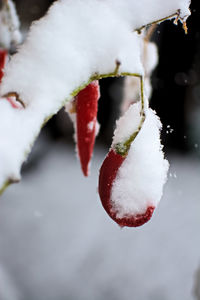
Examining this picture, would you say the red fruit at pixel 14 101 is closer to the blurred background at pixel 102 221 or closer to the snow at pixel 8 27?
the snow at pixel 8 27

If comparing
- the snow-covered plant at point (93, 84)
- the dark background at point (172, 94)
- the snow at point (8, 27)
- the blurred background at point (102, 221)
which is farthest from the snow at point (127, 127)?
the dark background at point (172, 94)

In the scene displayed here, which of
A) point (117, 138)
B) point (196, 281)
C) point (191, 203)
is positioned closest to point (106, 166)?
point (117, 138)

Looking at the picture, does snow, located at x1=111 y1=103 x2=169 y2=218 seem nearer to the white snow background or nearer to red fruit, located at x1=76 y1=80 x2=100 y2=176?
red fruit, located at x1=76 y1=80 x2=100 y2=176

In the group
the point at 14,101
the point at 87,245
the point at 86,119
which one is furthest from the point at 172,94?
the point at 14,101

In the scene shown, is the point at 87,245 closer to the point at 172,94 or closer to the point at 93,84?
the point at 172,94

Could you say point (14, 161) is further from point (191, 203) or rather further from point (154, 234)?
point (191, 203)

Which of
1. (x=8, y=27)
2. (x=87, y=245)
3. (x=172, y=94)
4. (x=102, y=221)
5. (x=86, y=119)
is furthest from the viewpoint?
(x=172, y=94)

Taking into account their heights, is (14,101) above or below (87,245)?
above

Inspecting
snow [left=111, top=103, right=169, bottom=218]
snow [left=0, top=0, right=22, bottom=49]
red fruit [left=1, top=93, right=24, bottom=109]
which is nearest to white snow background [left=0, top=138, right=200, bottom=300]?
snow [left=0, top=0, right=22, bottom=49]

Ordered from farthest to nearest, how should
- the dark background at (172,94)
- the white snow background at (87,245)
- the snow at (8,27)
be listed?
the dark background at (172,94) → the white snow background at (87,245) → the snow at (8,27)

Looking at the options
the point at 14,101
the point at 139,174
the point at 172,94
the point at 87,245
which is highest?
the point at 14,101
